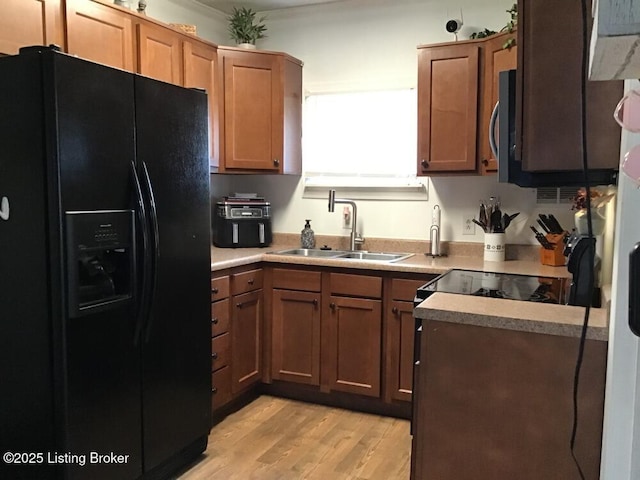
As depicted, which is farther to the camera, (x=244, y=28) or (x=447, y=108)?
(x=244, y=28)

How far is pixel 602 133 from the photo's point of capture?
1.39m

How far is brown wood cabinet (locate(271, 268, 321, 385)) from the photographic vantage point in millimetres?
3238

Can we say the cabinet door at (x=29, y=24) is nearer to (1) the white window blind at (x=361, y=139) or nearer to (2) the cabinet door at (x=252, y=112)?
(2) the cabinet door at (x=252, y=112)

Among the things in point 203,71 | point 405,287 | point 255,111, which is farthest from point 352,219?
point 203,71

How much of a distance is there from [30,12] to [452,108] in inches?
84.1

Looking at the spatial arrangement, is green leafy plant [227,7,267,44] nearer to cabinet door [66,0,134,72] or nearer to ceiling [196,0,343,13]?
ceiling [196,0,343,13]

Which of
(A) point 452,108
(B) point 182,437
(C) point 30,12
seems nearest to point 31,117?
(C) point 30,12

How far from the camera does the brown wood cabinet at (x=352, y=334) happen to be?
10.1 ft

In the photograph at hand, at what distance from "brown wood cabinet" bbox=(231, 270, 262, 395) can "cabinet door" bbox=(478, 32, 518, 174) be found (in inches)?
57.8

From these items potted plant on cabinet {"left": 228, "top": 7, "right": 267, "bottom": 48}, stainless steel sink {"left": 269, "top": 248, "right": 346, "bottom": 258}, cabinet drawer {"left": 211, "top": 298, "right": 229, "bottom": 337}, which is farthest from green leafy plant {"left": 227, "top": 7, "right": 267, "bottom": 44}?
cabinet drawer {"left": 211, "top": 298, "right": 229, "bottom": 337}

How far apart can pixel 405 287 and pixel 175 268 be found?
126 centimetres

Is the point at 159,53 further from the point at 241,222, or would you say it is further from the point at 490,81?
the point at 490,81

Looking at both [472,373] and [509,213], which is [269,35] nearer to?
[509,213]

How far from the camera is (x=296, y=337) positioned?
3.30m
